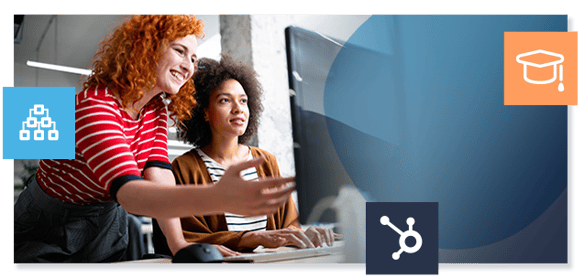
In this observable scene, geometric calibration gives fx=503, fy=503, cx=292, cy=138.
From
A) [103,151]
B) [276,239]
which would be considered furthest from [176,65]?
[276,239]

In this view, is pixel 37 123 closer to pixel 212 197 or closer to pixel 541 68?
pixel 212 197

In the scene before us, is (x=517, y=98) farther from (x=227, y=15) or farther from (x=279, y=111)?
(x=227, y=15)

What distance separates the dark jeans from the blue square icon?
0.11m

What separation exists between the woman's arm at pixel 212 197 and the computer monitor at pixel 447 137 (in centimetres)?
43

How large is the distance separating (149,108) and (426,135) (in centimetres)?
82

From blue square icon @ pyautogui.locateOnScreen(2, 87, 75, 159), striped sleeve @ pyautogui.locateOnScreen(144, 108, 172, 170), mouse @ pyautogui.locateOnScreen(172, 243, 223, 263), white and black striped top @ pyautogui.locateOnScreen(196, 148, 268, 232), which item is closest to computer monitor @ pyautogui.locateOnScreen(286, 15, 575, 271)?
white and black striped top @ pyautogui.locateOnScreen(196, 148, 268, 232)

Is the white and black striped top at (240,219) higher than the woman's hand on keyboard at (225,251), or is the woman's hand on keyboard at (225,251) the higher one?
the white and black striped top at (240,219)

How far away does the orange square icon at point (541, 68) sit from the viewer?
1.45 m

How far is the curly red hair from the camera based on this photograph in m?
1.38

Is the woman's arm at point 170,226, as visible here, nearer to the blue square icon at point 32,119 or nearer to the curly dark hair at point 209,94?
the curly dark hair at point 209,94

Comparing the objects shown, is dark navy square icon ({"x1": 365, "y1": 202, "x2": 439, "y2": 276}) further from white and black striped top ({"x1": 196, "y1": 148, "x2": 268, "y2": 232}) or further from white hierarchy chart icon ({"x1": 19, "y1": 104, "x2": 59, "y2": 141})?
white hierarchy chart icon ({"x1": 19, "y1": 104, "x2": 59, "y2": 141})

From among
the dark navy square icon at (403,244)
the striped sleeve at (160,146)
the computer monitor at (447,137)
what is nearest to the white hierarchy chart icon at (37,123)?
the striped sleeve at (160,146)

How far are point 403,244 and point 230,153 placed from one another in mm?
557

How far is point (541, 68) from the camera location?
4.81 ft
